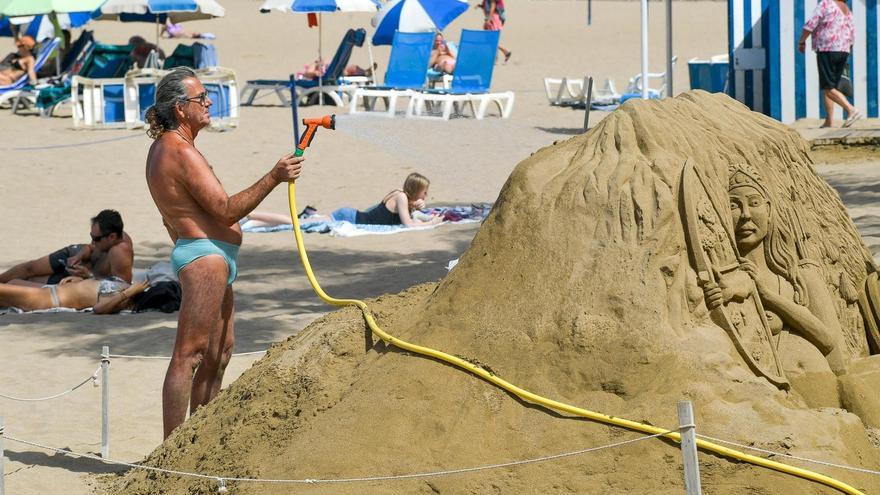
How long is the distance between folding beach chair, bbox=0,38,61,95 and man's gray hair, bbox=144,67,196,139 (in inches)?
659

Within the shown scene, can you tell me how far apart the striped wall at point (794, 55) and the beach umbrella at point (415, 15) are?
6.57m

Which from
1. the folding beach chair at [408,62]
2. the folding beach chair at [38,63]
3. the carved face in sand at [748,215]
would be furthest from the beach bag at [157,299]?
the folding beach chair at [38,63]

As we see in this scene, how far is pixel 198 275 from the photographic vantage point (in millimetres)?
5199

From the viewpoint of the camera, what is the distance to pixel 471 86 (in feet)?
63.9

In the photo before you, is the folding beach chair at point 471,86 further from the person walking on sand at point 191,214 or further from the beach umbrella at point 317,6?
the person walking on sand at point 191,214

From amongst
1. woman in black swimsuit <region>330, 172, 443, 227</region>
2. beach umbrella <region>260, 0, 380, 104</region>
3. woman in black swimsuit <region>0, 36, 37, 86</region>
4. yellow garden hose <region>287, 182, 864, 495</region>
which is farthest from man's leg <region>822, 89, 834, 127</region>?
woman in black swimsuit <region>0, 36, 37, 86</region>

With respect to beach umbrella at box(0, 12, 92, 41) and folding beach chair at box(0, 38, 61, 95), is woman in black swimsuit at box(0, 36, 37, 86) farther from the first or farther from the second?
beach umbrella at box(0, 12, 92, 41)

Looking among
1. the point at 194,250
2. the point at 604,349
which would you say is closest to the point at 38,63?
the point at 194,250

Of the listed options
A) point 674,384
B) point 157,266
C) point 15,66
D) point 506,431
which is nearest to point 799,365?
point 674,384

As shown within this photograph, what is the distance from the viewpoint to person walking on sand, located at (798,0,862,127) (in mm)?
14391

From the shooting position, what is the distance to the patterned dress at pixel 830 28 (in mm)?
14375

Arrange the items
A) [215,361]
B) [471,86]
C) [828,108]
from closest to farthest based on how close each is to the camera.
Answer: [215,361]
[828,108]
[471,86]

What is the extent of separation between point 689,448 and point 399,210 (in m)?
8.50

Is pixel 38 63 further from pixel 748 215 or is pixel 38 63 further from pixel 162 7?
pixel 748 215
